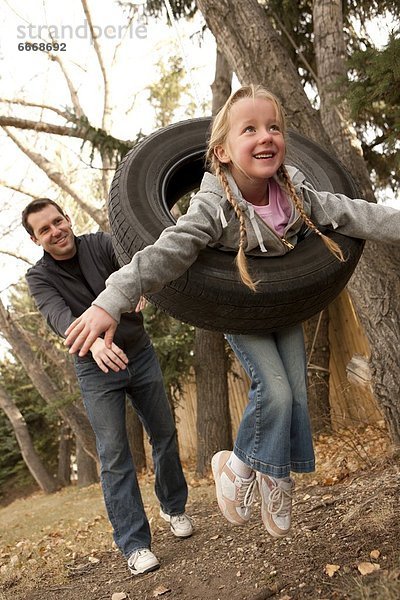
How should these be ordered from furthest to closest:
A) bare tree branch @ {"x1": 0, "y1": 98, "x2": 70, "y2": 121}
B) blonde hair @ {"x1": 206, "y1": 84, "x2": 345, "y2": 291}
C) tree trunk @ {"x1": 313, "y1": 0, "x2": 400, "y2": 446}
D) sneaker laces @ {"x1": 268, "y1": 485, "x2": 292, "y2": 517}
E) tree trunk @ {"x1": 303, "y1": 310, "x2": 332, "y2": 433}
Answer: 1. bare tree branch @ {"x1": 0, "y1": 98, "x2": 70, "y2": 121}
2. tree trunk @ {"x1": 303, "y1": 310, "x2": 332, "y2": 433}
3. tree trunk @ {"x1": 313, "y1": 0, "x2": 400, "y2": 446}
4. sneaker laces @ {"x1": 268, "y1": 485, "x2": 292, "y2": 517}
5. blonde hair @ {"x1": 206, "y1": 84, "x2": 345, "y2": 291}

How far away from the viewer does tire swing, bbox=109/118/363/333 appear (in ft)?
9.36

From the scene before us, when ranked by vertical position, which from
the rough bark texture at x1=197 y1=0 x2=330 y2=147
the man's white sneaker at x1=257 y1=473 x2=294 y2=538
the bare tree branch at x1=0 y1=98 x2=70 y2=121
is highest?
the bare tree branch at x1=0 y1=98 x2=70 y2=121

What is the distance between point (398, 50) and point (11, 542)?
5.53 metres

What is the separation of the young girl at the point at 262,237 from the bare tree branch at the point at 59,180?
233 inches

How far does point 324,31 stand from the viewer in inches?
222

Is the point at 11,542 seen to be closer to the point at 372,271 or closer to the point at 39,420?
the point at 372,271

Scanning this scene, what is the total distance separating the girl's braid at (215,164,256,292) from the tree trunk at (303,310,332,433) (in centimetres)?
518

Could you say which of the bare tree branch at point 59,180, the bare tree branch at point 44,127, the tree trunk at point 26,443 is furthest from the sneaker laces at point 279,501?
the tree trunk at point 26,443

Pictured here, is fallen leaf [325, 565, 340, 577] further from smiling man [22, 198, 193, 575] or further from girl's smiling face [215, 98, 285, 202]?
girl's smiling face [215, 98, 285, 202]

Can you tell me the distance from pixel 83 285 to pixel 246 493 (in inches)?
64.3

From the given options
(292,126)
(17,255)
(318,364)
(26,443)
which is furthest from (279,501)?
(26,443)

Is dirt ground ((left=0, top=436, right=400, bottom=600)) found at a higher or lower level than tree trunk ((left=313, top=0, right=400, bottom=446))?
lower

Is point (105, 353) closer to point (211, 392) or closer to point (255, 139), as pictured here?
point (255, 139)

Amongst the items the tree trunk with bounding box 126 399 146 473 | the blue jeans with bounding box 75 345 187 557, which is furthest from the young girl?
the tree trunk with bounding box 126 399 146 473
